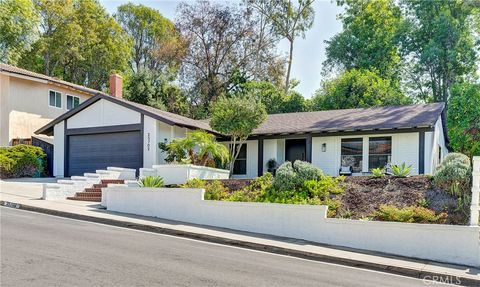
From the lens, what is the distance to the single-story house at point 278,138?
59.9 feet

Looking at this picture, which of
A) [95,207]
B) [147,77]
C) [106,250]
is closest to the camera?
[106,250]

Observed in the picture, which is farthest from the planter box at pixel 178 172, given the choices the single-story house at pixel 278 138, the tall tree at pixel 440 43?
the tall tree at pixel 440 43

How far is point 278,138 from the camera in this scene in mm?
20938

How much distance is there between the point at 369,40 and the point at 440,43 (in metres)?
5.79

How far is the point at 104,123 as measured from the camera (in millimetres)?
20609

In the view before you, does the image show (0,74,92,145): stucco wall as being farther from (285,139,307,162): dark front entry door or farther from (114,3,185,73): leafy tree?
(114,3,185,73): leafy tree

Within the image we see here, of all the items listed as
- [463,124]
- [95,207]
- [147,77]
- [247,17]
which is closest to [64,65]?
[147,77]

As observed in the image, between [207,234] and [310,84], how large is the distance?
29.7 m

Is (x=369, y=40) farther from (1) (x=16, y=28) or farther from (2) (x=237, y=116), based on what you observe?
(1) (x=16, y=28)

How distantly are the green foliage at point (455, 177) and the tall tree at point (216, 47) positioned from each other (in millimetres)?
27359

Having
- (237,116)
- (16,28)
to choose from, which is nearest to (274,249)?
(237,116)

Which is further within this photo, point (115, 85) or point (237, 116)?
point (115, 85)

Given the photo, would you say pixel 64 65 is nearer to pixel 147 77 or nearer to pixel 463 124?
pixel 147 77

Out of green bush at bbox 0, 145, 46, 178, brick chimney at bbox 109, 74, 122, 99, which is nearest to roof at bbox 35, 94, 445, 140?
green bush at bbox 0, 145, 46, 178
